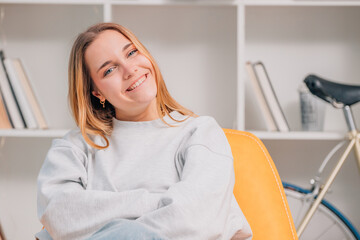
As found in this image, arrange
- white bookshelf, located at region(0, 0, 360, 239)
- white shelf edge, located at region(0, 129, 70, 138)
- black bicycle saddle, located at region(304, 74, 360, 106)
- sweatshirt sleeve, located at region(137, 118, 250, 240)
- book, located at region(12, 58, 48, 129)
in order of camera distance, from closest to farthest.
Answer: sweatshirt sleeve, located at region(137, 118, 250, 240) → black bicycle saddle, located at region(304, 74, 360, 106) → white shelf edge, located at region(0, 129, 70, 138) → book, located at region(12, 58, 48, 129) → white bookshelf, located at region(0, 0, 360, 239)

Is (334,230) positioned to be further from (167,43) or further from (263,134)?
(167,43)

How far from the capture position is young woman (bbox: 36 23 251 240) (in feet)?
3.43

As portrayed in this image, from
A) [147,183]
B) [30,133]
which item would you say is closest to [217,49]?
[30,133]

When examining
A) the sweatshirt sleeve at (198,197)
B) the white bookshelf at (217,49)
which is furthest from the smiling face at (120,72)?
the white bookshelf at (217,49)

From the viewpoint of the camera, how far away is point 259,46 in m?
2.18

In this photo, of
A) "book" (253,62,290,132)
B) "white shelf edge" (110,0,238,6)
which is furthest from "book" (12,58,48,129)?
"book" (253,62,290,132)

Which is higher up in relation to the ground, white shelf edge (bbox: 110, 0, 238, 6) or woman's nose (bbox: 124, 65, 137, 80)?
white shelf edge (bbox: 110, 0, 238, 6)

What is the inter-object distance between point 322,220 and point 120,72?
128 centimetres

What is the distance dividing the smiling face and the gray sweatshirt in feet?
Result: 0.24

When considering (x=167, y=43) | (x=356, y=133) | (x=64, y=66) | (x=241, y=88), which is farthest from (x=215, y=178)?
(x=64, y=66)

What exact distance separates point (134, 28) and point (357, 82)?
1014mm

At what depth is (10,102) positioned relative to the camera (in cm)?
198

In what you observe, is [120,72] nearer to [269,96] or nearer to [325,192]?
[269,96]

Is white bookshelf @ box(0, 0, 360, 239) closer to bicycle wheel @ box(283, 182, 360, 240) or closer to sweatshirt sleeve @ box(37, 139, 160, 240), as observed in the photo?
bicycle wheel @ box(283, 182, 360, 240)
